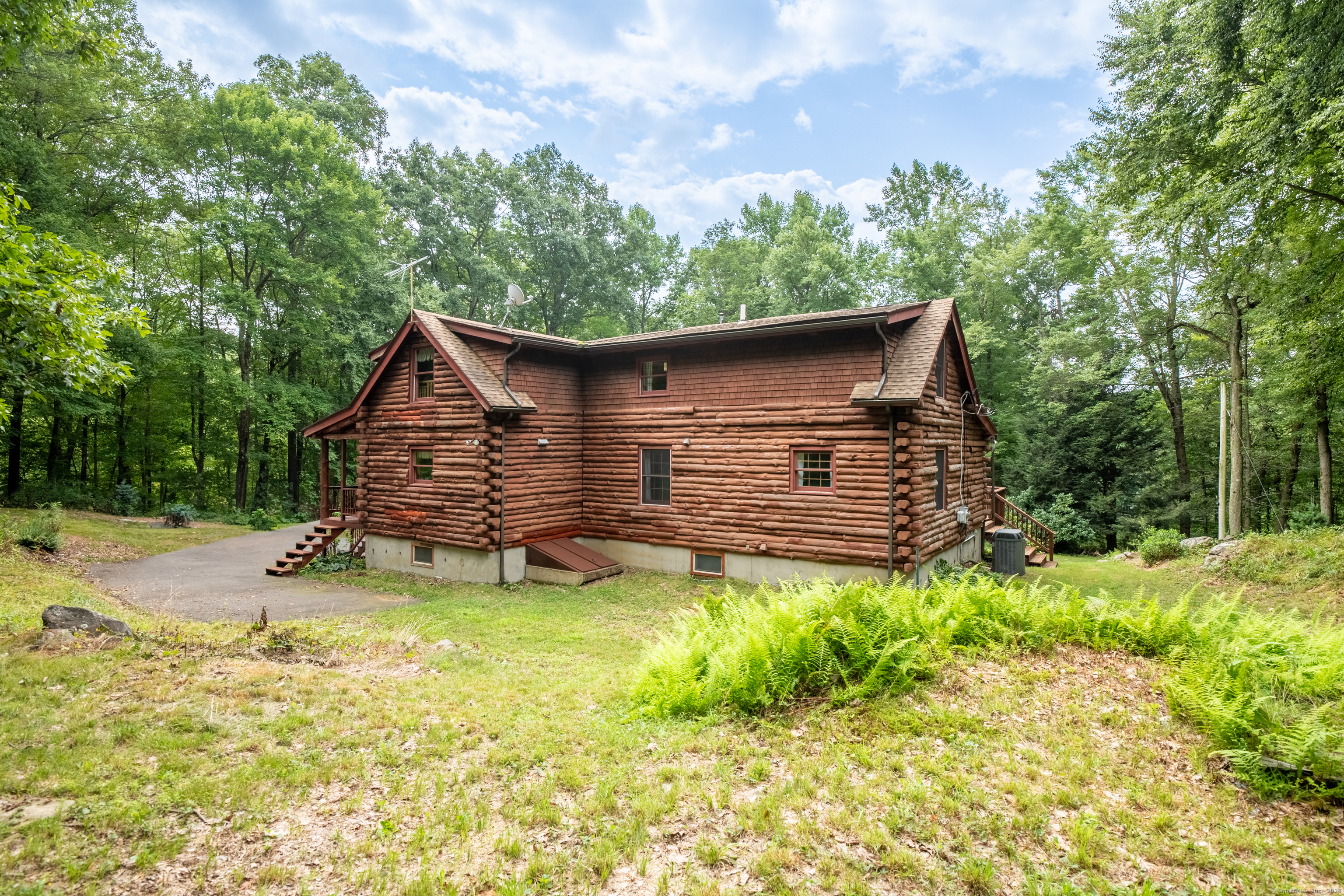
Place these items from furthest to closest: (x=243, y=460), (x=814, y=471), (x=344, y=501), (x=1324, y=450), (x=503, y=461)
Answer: (x=243, y=460) < (x=1324, y=450) < (x=344, y=501) < (x=503, y=461) < (x=814, y=471)

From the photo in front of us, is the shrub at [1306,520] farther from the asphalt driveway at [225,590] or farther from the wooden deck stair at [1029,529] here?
the asphalt driveway at [225,590]

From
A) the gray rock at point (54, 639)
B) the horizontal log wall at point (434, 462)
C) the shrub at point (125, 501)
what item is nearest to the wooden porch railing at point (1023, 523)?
the horizontal log wall at point (434, 462)

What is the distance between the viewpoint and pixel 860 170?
116 ft

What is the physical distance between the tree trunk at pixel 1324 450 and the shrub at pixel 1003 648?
18.9 metres

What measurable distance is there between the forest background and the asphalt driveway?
4.72 m

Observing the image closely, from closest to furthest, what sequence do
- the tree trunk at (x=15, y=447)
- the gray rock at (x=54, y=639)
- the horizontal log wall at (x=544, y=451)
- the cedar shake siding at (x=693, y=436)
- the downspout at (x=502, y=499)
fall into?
the gray rock at (x=54, y=639) < the cedar shake siding at (x=693, y=436) < the downspout at (x=502, y=499) < the horizontal log wall at (x=544, y=451) < the tree trunk at (x=15, y=447)

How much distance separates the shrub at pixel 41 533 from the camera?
1470 cm

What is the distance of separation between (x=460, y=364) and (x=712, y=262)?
2556 centimetres

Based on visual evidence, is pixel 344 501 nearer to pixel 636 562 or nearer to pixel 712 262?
pixel 636 562

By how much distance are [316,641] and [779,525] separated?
383 inches

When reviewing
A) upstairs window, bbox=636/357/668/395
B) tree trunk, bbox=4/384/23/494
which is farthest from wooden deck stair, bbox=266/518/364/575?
tree trunk, bbox=4/384/23/494

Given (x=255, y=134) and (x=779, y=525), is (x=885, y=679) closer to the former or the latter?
(x=779, y=525)

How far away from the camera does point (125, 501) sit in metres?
25.3

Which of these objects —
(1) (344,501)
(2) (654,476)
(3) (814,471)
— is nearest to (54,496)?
(1) (344,501)
